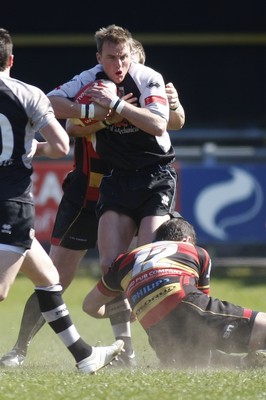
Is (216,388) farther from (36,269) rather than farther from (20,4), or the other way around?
(20,4)

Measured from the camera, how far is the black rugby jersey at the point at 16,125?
657 cm

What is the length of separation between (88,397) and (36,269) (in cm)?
118

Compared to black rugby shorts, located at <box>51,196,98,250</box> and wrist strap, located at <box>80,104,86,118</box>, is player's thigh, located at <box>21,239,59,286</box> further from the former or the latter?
black rugby shorts, located at <box>51,196,98,250</box>

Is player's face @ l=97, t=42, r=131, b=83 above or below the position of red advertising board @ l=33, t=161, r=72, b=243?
above

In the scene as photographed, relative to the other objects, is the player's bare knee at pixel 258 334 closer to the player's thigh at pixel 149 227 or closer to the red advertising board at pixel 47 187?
the player's thigh at pixel 149 227

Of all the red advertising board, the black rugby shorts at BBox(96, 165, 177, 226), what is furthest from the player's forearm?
the red advertising board

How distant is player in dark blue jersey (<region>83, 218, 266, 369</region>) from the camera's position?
7039 mm

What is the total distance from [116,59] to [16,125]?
133 centimetres

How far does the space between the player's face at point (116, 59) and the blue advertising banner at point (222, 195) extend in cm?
587

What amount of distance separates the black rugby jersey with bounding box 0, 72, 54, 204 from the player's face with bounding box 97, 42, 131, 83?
1.18 meters

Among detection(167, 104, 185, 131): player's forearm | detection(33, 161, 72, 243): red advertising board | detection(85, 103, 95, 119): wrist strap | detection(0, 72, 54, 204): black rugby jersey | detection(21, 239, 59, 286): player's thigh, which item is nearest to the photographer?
detection(0, 72, 54, 204): black rugby jersey

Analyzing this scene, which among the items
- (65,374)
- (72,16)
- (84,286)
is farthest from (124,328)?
(72,16)

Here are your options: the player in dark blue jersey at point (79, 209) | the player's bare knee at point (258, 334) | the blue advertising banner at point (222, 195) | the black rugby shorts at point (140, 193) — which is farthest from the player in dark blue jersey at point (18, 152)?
the blue advertising banner at point (222, 195)

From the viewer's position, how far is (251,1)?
58.9 feet
